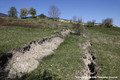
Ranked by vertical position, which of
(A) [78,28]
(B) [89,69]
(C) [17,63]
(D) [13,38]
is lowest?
(B) [89,69]

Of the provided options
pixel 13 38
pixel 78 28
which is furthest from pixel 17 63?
pixel 78 28

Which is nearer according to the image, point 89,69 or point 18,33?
point 89,69

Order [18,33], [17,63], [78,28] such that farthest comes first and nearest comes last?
1. [78,28]
2. [18,33]
3. [17,63]

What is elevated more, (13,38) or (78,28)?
(78,28)

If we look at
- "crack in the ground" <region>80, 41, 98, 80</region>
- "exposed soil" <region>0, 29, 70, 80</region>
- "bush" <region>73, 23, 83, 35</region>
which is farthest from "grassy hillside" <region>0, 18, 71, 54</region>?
"crack in the ground" <region>80, 41, 98, 80</region>

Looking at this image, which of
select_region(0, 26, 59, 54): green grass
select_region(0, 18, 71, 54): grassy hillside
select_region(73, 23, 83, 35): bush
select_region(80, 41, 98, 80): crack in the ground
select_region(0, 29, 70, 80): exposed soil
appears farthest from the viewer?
select_region(73, 23, 83, 35): bush

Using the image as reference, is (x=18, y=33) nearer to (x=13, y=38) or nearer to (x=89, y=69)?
(x=13, y=38)

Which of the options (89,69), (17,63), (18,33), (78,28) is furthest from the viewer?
(78,28)

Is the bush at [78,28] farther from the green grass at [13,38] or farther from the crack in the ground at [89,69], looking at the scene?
the green grass at [13,38]

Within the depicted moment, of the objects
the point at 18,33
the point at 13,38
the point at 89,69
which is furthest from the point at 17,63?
the point at 89,69

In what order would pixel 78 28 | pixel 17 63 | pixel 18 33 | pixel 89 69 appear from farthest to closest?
pixel 78 28, pixel 18 33, pixel 89 69, pixel 17 63

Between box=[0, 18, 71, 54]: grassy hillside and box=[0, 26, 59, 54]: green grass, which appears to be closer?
box=[0, 26, 59, 54]: green grass

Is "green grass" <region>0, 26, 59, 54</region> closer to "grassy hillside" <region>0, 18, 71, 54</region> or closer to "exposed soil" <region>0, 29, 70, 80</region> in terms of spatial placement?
"grassy hillside" <region>0, 18, 71, 54</region>

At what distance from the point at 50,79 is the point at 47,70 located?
1.41m
